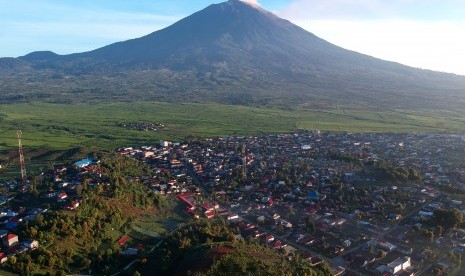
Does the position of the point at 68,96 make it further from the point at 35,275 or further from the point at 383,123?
the point at 35,275

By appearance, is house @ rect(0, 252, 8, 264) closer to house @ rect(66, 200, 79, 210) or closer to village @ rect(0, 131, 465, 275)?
village @ rect(0, 131, 465, 275)

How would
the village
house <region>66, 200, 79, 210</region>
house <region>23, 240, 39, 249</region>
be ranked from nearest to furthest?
house <region>23, 240, 39, 249</region> < the village < house <region>66, 200, 79, 210</region>

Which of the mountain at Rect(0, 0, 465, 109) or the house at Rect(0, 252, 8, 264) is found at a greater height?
the mountain at Rect(0, 0, 465, 109)

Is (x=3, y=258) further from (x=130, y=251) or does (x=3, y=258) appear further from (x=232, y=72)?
(x=232, y=72)

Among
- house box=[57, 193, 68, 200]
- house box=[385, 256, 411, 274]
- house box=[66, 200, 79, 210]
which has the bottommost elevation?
house box=[385, 256, 411, 274]

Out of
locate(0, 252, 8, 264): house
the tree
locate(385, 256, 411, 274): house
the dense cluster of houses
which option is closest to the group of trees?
locate(0, 252, 8, 264): house

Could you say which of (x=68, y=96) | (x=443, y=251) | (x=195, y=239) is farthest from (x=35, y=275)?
(x=68, y=96)

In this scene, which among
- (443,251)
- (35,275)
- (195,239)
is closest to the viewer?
(35,275)
